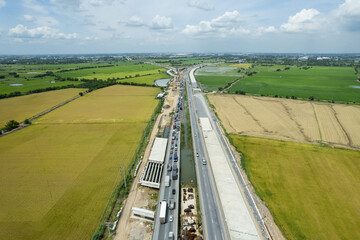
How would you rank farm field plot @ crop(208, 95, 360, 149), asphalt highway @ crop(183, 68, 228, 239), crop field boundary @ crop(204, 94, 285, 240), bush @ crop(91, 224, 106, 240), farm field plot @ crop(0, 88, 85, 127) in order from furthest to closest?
farm field plot @ crop(0, 88, 85, 127) → farm field plot @ crop(208, 95, 360, 149) → asphalt highway @ crop(183, 68, 228, 239) → crop field boundary @ crop(204, 94, 285, 240) → bush @ crop(91, 224, 106, 240)

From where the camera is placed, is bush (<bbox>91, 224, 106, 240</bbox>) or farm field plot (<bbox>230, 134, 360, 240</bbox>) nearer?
bush (<bbox>91, 224, 106, 240</bbox>)

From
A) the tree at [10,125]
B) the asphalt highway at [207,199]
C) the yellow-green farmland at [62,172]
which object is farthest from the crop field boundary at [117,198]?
the tree at [10,125]

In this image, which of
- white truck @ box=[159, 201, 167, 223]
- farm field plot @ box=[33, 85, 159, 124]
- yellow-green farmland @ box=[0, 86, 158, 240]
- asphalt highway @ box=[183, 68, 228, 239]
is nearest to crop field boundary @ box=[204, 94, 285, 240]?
asphalt highway @ box=[183, 68, 228, 239]

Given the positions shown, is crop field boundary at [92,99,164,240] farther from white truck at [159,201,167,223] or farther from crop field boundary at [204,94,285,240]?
crop field boundary at [204,94,285,240]

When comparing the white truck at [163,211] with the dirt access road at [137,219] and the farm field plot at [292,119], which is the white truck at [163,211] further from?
the farm field plot at [292,119]

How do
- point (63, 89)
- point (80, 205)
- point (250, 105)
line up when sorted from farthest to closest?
point (63, 89)
point (250, 105)
point (80, 205)

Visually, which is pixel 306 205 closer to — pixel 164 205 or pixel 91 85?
pixel 164 205

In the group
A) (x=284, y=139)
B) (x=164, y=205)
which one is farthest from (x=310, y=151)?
(x=164, y=205)
